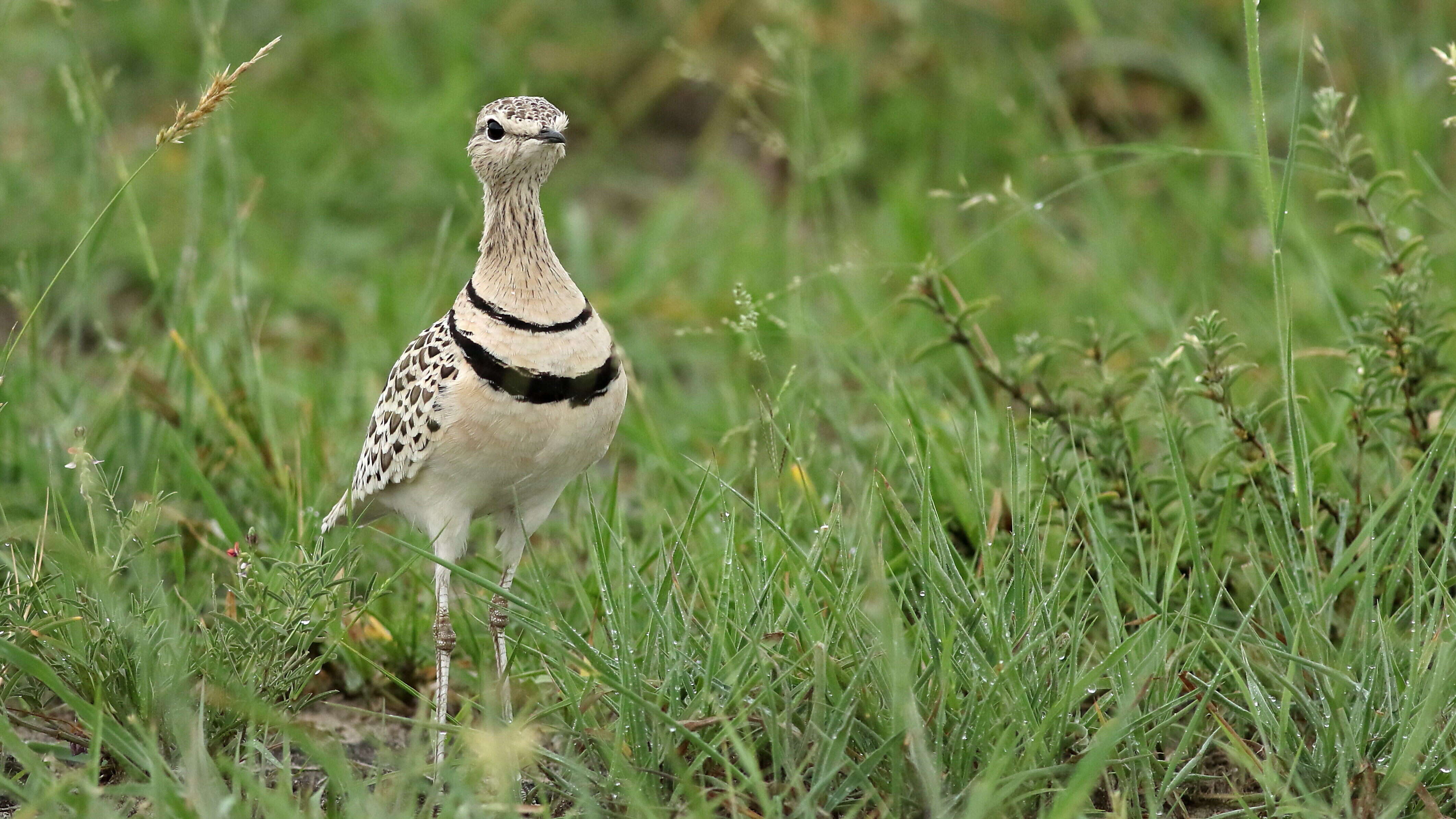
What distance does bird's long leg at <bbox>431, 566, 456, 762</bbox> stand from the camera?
10.3 feet

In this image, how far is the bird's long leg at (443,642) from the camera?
314 centimetres

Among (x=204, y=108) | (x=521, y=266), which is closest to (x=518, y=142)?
(x=521, y=266)

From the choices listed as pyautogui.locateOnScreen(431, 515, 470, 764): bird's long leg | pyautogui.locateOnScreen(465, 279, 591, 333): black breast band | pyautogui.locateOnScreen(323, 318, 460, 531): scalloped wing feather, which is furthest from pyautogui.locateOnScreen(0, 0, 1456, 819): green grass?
pyautogui.locateOnScreen(465, 279, 591, 333): black breast band

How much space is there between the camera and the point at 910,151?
6949mm

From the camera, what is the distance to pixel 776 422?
149 inches

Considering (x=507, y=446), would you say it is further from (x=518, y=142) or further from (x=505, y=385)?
(x=518, y=142)

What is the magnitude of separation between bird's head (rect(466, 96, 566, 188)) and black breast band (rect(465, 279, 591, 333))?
251 millimetres

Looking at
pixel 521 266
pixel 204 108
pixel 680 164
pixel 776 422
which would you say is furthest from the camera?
pixel 680 164

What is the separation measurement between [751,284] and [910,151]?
1751mm

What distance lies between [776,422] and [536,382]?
90 cm

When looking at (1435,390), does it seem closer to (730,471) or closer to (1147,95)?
(730,471)

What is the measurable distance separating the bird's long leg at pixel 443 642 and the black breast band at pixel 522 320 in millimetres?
521

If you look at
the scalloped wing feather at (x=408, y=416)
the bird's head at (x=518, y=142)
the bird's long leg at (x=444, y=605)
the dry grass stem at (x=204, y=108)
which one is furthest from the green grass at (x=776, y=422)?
the dry grass stem at (x=204, y=108)

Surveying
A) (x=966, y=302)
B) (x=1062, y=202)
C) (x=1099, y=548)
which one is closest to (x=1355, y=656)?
(x=1099, y=548)
